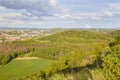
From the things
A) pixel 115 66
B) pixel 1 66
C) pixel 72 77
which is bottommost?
pixel 1 66

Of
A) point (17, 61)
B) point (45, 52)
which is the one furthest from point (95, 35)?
point (17, 61)

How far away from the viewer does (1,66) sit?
63406 millimetres

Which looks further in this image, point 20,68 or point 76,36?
point 76,36

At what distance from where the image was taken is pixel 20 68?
6050 cm

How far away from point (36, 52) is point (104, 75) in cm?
7307

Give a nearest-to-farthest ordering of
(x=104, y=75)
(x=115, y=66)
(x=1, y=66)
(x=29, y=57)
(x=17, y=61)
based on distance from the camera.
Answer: (x=104, y=75) → (x=115, y=66) → (x=1, y=66) → (x=17, y=61) → (x=29, y=57)

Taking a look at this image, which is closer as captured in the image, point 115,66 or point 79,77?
point 79,77

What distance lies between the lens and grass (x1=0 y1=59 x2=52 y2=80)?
52.1 metres

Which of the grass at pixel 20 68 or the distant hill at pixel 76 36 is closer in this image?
the grass at pixel 20 68

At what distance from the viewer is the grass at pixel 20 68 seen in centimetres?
5212

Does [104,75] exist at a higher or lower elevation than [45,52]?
higher

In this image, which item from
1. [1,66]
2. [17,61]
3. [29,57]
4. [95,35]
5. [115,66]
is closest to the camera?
[115,66]

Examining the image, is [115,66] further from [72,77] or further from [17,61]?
[17,61]

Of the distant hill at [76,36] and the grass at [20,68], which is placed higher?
the distant hill at [76,36]
